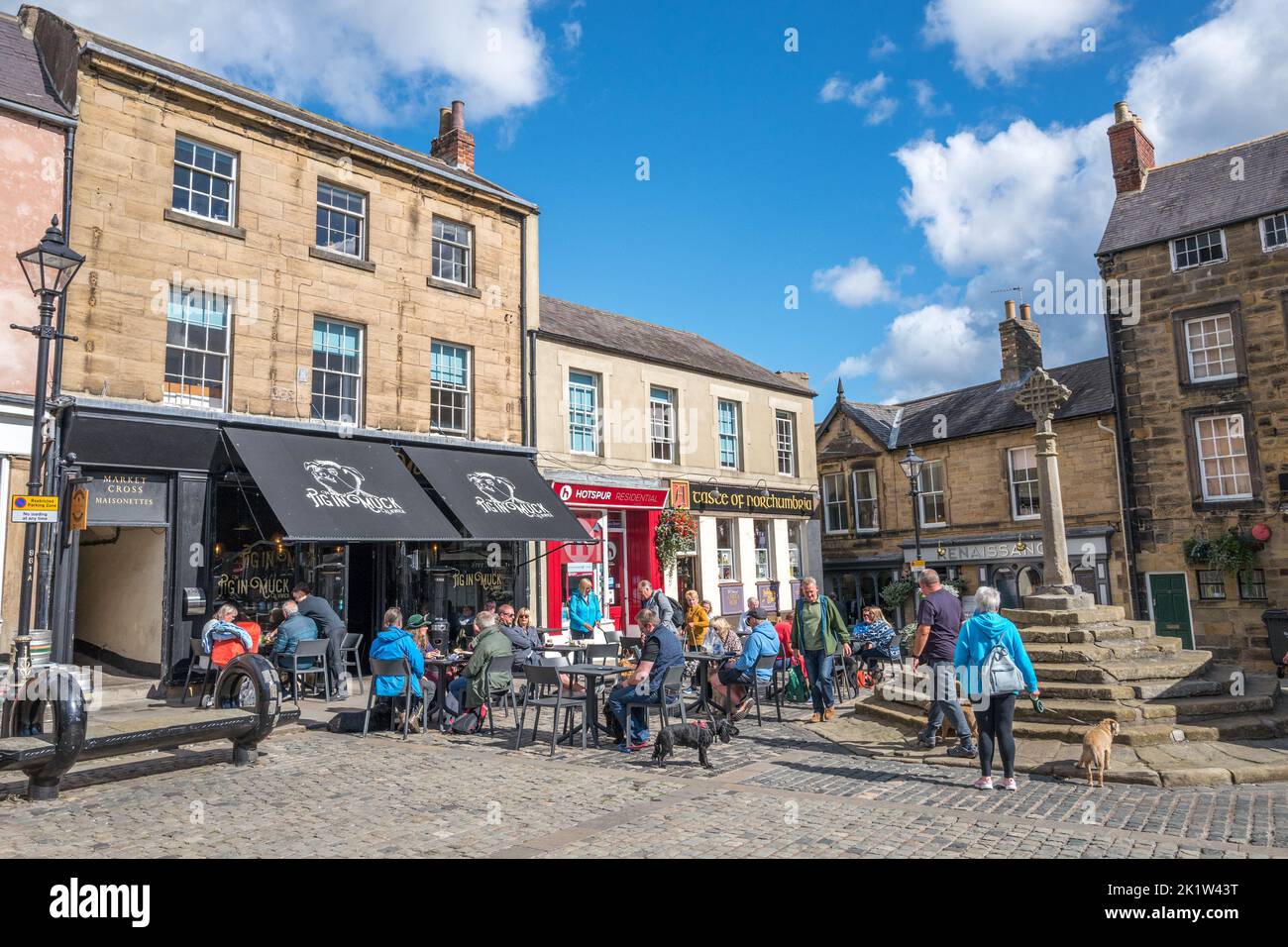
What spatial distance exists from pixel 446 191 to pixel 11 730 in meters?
12.1

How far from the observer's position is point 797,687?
487 inches

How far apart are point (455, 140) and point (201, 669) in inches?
481

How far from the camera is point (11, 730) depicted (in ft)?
23.4

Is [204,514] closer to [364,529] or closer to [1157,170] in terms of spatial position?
[364,529]

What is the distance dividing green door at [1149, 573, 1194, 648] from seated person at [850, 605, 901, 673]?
11103 millimetres

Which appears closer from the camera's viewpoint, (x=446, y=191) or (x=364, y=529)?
(x=364, y=529)

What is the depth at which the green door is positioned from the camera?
20.7 metres

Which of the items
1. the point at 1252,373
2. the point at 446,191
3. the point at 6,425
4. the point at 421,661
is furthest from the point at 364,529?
the point at 1252,373

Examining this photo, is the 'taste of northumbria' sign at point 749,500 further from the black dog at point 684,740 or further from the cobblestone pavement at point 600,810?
the cobblestone pavement at point 600,810

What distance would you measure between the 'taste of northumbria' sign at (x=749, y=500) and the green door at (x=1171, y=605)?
8.82 metres

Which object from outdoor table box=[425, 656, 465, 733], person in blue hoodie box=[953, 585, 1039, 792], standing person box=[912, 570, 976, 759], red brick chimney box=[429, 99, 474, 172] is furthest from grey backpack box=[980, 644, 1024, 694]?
red brick chimney box=[429, 99, 474, 172]

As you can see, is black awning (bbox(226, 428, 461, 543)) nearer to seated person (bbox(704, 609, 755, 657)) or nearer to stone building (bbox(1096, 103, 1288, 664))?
seated person (bbox(704, 609, 755, 657))

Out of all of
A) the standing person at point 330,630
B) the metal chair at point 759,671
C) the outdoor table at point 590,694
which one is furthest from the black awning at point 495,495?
the metal chair at point 759,671

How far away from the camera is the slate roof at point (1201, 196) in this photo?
20359 millimetres
